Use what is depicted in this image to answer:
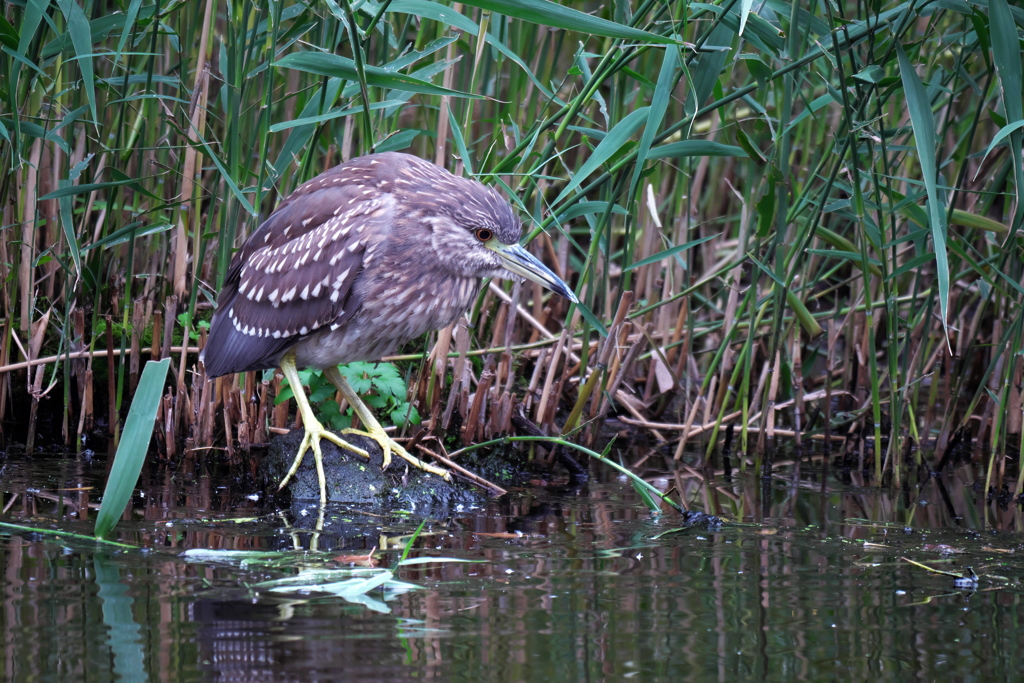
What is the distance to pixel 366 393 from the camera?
4.64m

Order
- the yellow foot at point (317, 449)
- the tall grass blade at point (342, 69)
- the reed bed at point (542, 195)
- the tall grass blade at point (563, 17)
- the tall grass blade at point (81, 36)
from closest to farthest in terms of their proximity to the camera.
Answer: the tall grass blade at point (563, 17) → the tall grass blade at point (81, 36) → the tall grass blade at point (342, 69) → the reed bed at point (542, 195) → the yellow foot at point (317, 449)

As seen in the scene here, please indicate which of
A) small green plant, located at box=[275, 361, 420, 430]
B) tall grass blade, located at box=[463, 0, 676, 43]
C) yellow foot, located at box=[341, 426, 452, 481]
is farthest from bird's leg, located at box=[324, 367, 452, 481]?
tall grass blade, located at box=[463, 0, 676, 43]

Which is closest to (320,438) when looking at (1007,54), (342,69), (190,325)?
(190,325)

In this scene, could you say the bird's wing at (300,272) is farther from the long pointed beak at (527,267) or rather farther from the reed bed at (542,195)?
the long pointed beak at (527,267)

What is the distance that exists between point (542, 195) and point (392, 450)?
45.9 inches

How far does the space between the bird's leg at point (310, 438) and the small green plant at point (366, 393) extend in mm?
362

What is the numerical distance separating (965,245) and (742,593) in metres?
2.70

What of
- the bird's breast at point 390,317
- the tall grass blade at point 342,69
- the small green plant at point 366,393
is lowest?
the small green plant at point 366,393

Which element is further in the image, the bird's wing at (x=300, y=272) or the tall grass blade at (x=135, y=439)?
the bird's wing at (x=300, y=272)

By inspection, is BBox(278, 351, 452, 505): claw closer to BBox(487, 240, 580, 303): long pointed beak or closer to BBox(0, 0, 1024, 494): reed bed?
BBox(0, 0, 1024, 494): reed bed

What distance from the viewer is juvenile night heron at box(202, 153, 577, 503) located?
3.88m

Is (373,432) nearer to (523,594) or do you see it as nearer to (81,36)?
(523,594)

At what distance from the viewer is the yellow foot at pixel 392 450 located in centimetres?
396

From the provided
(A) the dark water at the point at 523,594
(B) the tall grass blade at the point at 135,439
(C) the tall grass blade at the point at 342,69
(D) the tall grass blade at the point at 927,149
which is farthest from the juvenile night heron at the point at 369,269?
(D) the tall grass blade at the point at 927,149
